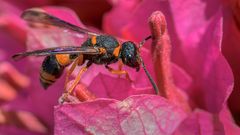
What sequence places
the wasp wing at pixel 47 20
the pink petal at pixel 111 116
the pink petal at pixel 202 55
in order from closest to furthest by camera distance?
1. the pink petal at pixel 111 116
2. the pink petal at pixel 202 55
3. the wasp wing at pixel 47 20

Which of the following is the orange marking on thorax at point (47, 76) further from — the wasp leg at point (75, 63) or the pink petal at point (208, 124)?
the pink petal at point (208, 124)

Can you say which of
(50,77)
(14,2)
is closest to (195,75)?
(50,77)

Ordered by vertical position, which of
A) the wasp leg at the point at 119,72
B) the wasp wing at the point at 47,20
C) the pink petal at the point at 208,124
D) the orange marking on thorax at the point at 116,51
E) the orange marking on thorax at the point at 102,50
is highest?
the wasp wing at the point at 47,20

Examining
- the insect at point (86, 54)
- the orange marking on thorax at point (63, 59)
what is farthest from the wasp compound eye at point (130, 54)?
the orange marking on thorax at point (63, 59)

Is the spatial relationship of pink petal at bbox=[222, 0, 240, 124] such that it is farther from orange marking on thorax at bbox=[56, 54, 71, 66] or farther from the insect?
orange marking on thorax at bbox=[56, 54, 71, 66]

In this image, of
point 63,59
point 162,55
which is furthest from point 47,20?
point 162,55

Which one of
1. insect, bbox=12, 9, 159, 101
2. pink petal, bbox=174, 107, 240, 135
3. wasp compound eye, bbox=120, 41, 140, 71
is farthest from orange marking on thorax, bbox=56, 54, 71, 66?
pink petal, bbox=174, 107, 240, 135
